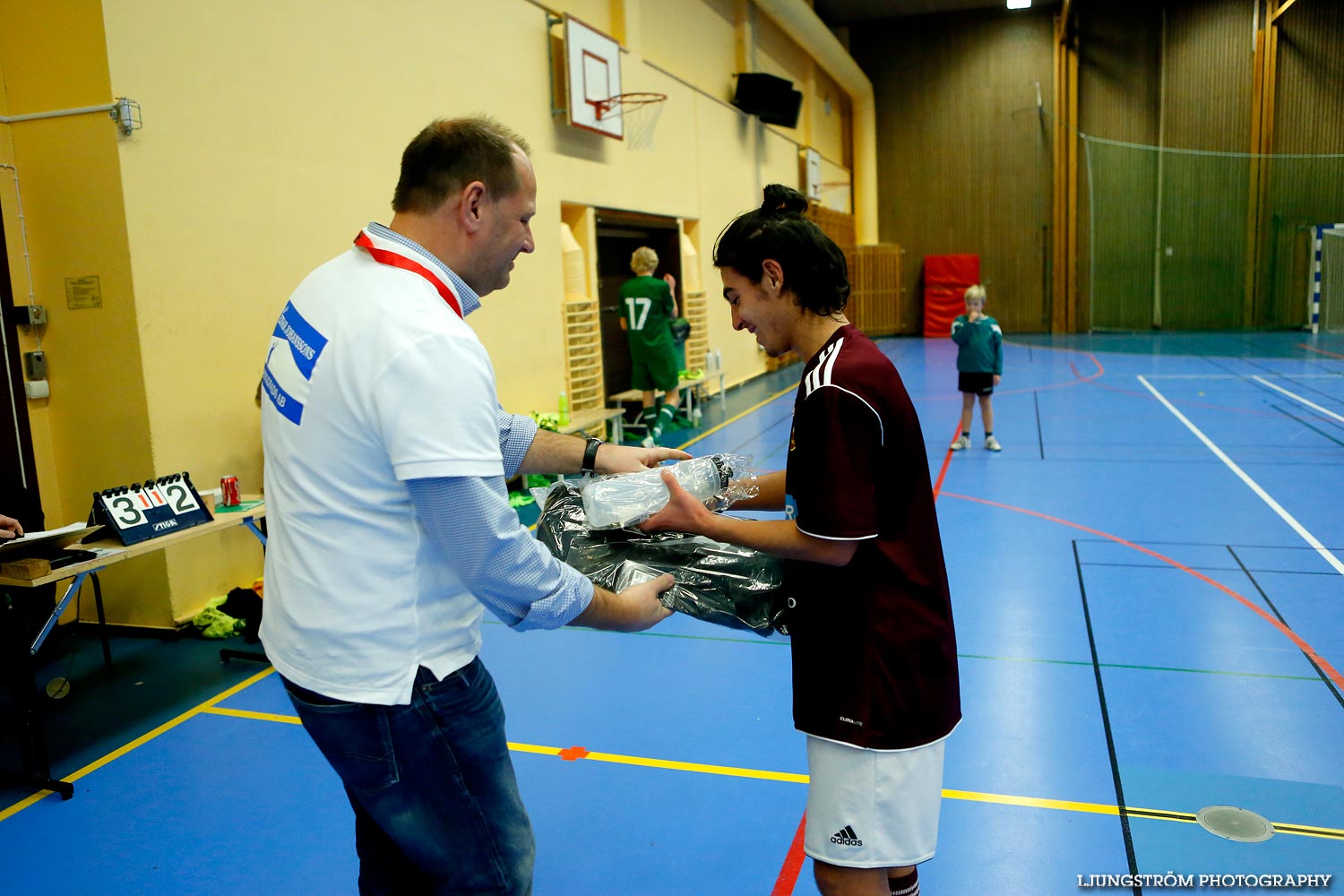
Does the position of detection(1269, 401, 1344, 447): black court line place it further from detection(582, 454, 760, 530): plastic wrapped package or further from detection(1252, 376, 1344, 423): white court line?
detection(582, 454, 760, 530): plastic wrapped package

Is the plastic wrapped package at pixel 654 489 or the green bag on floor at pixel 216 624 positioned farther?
the green bag on floor at pixel 216 624

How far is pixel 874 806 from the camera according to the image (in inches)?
69.2

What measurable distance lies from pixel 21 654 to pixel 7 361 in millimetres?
2076

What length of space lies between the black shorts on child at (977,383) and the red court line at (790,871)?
647 centimetres

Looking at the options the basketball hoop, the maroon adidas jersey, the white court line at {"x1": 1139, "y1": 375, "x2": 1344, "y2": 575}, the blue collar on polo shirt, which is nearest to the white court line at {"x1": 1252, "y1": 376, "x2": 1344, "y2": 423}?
the white court line at {"x1": 1139, "y1": 375, "x2": 1344, "y2": 575}

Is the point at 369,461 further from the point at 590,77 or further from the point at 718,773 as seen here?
the point at 590,77

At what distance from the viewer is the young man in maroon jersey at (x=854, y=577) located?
1664mm

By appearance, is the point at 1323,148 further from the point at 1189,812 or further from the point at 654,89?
the point at 1189,812

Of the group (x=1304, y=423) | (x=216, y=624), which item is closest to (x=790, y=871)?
(x=216, y=624)

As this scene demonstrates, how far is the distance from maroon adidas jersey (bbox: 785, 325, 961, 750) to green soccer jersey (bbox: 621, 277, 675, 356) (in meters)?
7.93

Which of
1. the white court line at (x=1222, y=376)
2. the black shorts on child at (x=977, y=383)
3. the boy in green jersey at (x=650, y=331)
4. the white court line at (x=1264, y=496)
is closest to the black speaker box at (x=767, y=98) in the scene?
the boy in green jersey at (x=650, y=331)

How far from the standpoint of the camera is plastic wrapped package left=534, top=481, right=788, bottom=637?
1.99 metres

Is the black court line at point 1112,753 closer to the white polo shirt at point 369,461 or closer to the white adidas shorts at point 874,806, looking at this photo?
the white adidas shorts at point 874,806

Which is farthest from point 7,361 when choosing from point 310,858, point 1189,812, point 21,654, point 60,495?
point 1189,812
